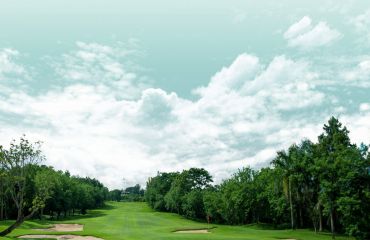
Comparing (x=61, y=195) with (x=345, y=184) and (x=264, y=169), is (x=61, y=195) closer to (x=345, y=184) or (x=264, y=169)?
(x=264, y=169)

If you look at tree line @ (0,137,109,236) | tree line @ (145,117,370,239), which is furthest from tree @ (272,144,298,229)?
tree line @ (0,137,109,236)

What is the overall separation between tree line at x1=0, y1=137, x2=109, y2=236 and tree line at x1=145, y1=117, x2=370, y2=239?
95.0ft

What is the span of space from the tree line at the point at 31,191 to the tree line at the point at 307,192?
29.0 metres

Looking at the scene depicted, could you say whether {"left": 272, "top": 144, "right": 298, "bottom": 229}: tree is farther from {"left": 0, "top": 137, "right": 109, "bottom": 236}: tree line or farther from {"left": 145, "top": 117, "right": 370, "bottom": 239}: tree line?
{"left": 0, "top": 137, "right": 109, "bottom": 236}: tree line

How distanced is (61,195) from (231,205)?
42667mm

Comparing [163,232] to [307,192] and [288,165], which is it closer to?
[288,165]

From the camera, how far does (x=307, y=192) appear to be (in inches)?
2606

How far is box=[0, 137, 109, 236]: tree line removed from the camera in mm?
39875

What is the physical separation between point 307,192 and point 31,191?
2165 inches

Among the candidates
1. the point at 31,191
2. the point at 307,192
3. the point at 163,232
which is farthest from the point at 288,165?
the point at 31,191

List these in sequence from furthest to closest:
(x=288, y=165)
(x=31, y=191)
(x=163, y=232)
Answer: (x=31, y=191), (x=288, y=165), (x=163, y=232)

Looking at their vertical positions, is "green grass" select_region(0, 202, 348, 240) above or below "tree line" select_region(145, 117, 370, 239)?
below

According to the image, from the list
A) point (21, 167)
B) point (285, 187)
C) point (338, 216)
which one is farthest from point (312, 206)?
point (21, 167)

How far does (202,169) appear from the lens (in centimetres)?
13600
